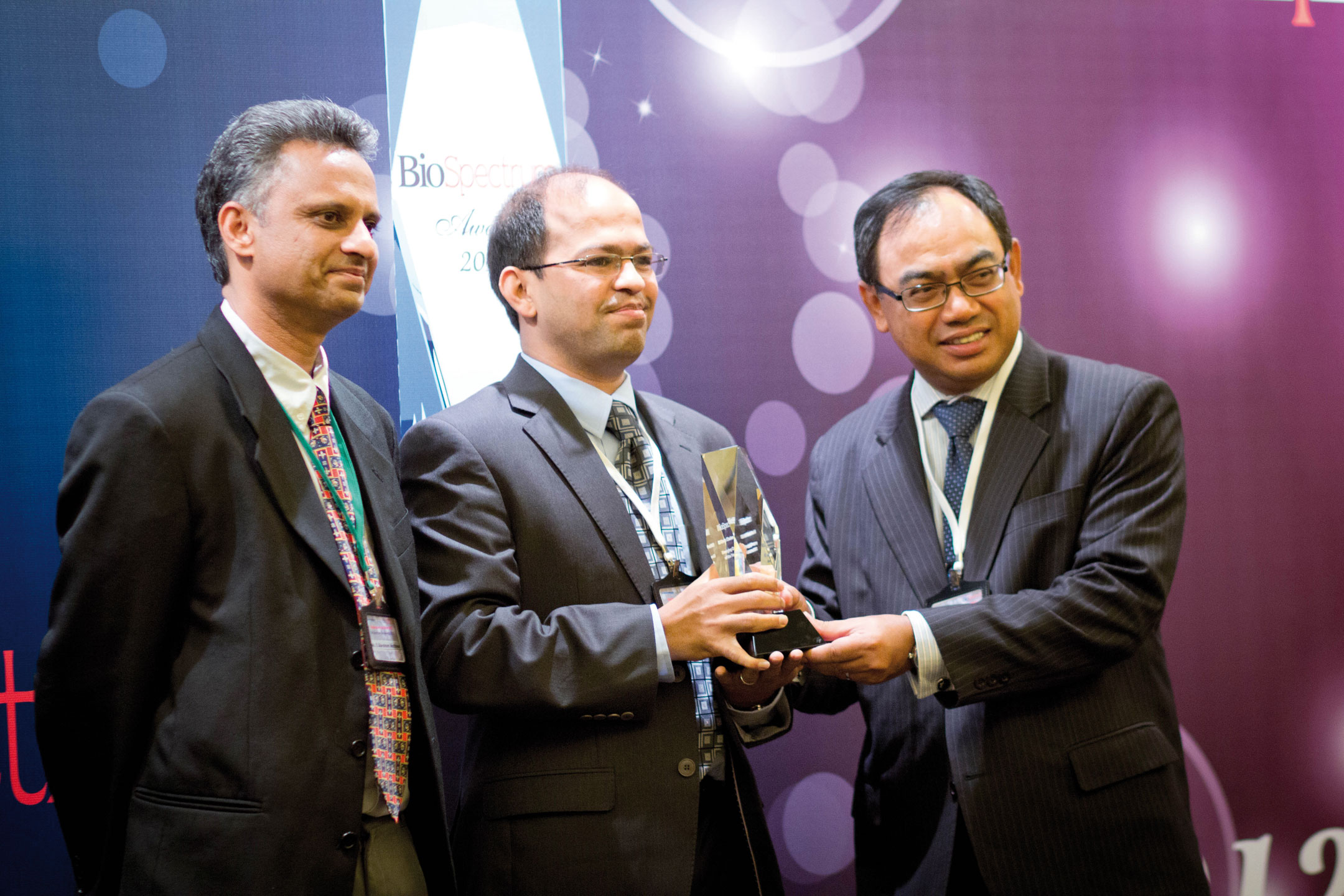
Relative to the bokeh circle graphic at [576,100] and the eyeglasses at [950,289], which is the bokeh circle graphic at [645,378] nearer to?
A: the bokeh circle graphic at [576,100]

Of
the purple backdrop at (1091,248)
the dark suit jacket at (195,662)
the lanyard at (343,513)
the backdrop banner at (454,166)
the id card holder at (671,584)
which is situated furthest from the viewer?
the purple backdrop at (1091,248)

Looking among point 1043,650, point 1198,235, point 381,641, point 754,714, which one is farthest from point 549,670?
point 1198,235


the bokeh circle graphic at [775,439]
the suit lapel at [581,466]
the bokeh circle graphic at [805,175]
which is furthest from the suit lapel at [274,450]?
the bokeh circle graphic at [805,175]

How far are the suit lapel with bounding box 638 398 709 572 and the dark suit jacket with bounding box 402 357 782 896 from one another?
19 centimetres

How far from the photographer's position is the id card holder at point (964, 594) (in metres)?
2.22

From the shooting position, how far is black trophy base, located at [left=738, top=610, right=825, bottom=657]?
1.98 metres

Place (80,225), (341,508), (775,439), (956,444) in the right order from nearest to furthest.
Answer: (341,508), (956,444), (80,225), (775,439)

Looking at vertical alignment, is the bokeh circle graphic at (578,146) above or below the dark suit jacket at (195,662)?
above

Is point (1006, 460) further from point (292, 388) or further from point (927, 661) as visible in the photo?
point (292, 388)

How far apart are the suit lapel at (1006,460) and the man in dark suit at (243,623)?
1292mm

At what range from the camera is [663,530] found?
2.24m

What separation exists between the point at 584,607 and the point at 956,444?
1.07 metres

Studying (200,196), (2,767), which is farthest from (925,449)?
(2,767)

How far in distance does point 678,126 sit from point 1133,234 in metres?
1.62
